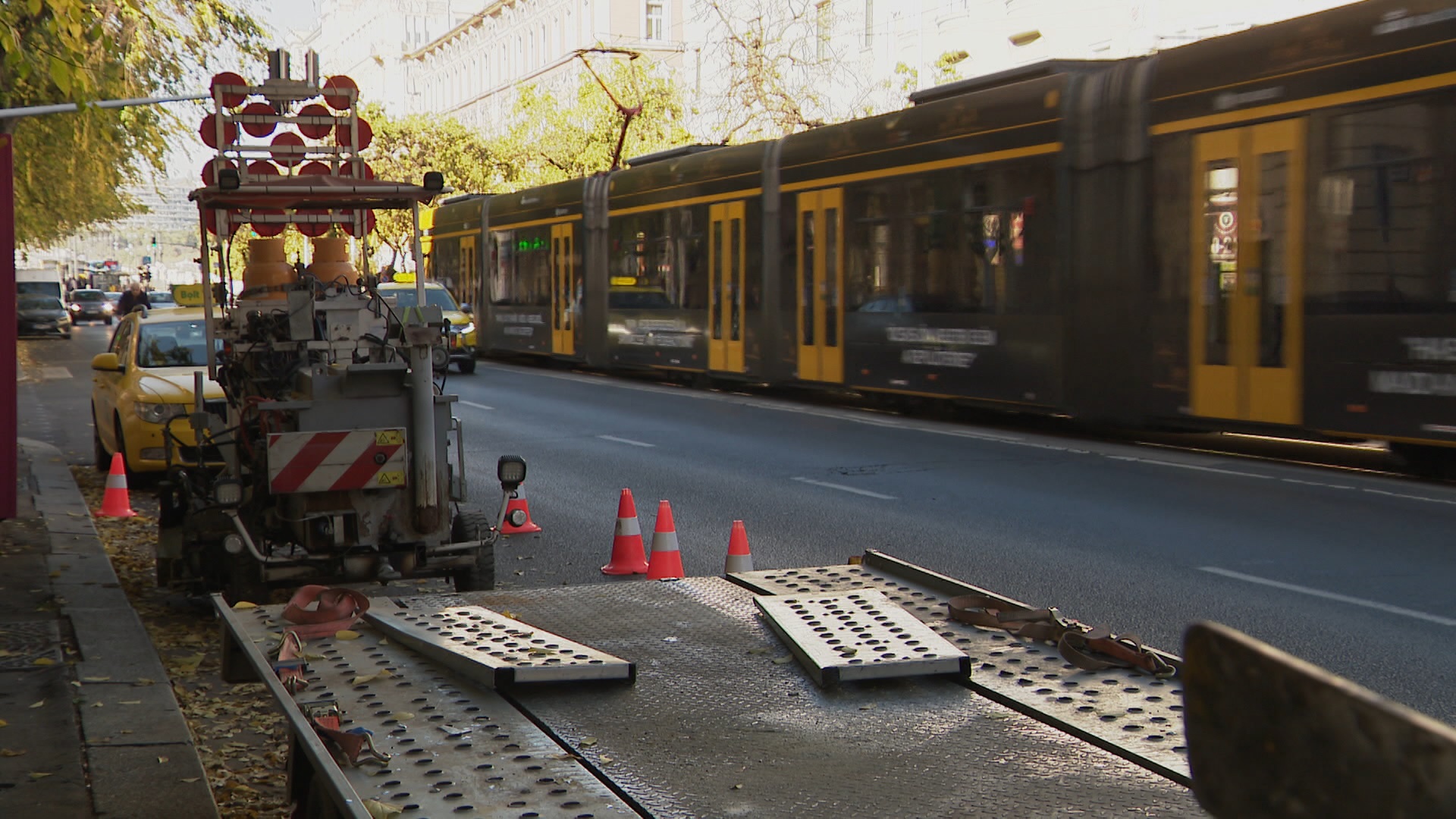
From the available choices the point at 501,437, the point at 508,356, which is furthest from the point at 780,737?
the point at 508,356

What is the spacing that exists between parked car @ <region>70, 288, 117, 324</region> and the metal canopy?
78728mm

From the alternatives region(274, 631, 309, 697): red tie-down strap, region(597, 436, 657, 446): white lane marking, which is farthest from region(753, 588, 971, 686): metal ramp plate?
region(597, 436, 657, 446): white lane marking

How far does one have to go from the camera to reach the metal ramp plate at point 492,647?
3857 millimetres

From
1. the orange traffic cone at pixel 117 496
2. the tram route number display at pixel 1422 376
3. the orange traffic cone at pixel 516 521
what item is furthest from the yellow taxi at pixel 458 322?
the tram route number display at pixel 1422 376

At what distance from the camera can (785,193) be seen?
73.4ft

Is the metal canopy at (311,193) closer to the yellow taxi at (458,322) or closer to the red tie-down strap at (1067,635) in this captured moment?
the red tie-down strap at (1067,635)

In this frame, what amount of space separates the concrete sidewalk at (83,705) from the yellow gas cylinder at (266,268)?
183cm

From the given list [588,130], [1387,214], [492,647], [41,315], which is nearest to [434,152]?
[588,130]

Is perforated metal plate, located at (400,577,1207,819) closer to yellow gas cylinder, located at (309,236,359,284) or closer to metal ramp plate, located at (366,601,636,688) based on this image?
metal ramp plate, located at (366,601,636,688)

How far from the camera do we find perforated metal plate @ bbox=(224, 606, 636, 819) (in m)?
3.14

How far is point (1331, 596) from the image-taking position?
27.6 feet

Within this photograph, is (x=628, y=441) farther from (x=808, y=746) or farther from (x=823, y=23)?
(x=823, y=23)

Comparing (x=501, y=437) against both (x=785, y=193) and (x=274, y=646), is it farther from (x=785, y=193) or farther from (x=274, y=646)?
(x=274, y=646)

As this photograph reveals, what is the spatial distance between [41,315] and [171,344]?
5095 centimetres
